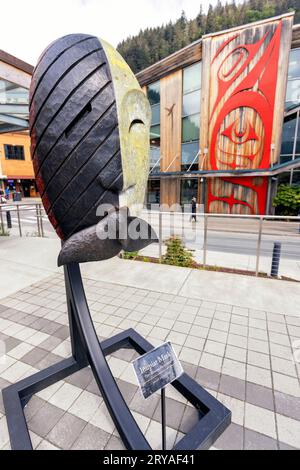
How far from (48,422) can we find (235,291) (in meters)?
3.53

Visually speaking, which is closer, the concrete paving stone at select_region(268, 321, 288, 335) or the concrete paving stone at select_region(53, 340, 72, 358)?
the concrete paving stone at select_region(53, 340, 72, 358)

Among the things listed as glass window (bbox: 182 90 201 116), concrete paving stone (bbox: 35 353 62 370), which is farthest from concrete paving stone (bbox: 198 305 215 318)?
glass window (bbox: 182 90 201 116)

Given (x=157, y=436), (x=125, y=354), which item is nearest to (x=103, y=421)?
(x=157, y=436)

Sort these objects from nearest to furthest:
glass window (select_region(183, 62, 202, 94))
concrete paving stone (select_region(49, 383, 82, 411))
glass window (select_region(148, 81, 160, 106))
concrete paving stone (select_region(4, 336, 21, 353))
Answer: concrete paving stone (select_region(49, 383, 82, 411)), concrete paving stone (select_region(4, 336, 21, 353)), glass window (select_region(183, 62, 202, 94)), glass window (select_region(148, 81, 160, 106))

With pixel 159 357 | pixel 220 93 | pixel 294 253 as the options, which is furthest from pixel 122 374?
pixel 220 93

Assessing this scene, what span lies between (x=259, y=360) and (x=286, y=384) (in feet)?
1.19

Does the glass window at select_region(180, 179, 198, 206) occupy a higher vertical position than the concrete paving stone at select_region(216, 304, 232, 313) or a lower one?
higher

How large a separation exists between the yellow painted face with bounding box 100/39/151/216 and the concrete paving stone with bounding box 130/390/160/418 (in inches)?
72.1

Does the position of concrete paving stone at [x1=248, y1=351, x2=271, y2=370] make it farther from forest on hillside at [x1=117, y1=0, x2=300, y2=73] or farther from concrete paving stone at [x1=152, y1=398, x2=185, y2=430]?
forest on hillside at [x1=117, y1=0, x2=300, y2=73]

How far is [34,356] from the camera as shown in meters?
2.95

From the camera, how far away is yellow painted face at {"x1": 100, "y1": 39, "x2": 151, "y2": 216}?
5.03 feet

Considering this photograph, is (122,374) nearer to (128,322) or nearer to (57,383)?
(57,383)

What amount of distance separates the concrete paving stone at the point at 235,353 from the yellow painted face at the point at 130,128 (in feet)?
7.31

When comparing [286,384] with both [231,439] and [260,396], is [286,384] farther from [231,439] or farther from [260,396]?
[231,439]
